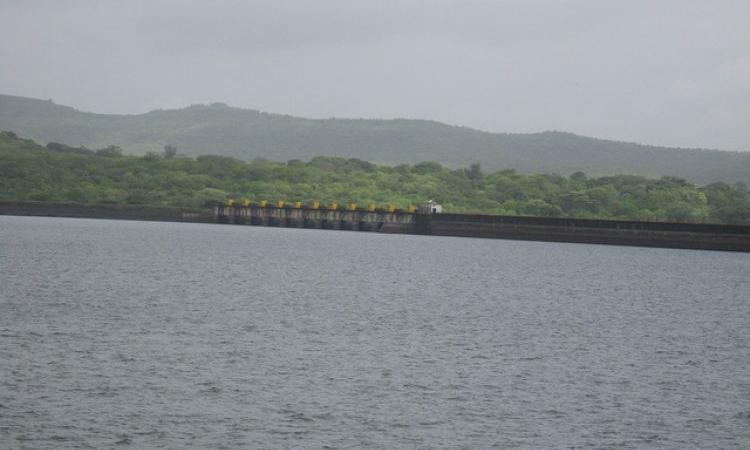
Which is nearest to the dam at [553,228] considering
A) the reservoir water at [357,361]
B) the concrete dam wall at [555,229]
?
the concrete dam wall at [555,229]

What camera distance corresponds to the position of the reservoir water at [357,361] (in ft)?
106

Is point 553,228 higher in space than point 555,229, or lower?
higher

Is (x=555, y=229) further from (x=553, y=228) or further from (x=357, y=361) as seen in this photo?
(x=357, y=361)

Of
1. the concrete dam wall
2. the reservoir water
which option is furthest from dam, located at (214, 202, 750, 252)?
the reservoir water

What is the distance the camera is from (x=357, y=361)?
142 feet

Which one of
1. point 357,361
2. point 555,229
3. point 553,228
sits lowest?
point 357,361

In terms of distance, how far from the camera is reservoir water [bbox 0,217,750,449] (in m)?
32.3

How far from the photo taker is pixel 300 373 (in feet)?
132

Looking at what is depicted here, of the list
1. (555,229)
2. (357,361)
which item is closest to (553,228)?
(555,229)

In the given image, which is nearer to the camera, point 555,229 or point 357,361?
point 357,361

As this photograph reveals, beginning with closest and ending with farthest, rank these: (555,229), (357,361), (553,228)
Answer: (357,361) → (555,229) → (553,228)

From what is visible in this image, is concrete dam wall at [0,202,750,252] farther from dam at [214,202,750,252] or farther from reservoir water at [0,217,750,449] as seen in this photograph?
reservoir water at [0,217,750,449]

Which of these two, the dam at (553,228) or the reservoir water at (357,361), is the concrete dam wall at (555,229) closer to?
the dam at (553,228)

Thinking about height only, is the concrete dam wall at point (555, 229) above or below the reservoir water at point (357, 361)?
above
